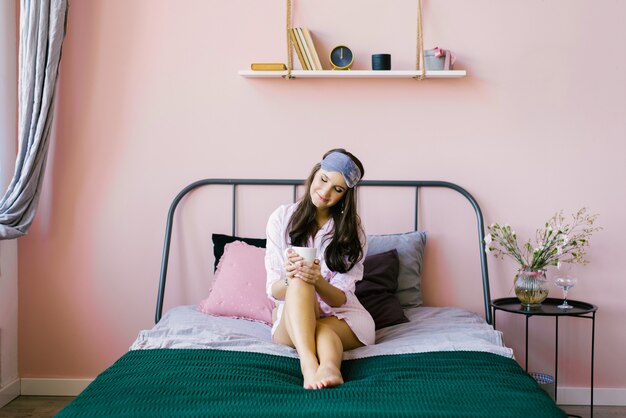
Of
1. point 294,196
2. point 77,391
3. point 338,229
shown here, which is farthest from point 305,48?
point 77,391

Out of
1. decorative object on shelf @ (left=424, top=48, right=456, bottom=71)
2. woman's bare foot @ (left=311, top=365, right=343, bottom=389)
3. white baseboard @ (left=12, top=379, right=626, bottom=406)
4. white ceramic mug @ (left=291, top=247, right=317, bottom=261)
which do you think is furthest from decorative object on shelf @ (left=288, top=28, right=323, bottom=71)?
white baseboard @ (left=12, top=379, right=626, bottom=406)

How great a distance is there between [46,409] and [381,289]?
153 cm

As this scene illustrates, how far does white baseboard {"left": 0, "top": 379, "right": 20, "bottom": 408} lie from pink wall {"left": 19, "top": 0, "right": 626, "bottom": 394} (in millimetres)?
323

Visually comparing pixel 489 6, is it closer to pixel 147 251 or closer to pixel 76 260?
pixel 147 251

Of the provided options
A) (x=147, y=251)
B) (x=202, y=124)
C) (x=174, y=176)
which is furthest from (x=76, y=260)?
(x=202, y=124)

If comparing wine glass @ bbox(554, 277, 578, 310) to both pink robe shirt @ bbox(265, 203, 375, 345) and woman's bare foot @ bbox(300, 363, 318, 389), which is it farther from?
woman's bare foot @ bbox(300, 363, 318, 389)

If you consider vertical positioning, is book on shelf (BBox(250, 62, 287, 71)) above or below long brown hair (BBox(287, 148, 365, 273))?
above

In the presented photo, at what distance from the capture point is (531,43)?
3299 mm

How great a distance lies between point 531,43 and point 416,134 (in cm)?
64

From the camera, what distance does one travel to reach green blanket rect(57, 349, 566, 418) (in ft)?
6.24

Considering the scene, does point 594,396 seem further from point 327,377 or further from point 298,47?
point 298,47

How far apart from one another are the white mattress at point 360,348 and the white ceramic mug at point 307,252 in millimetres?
355

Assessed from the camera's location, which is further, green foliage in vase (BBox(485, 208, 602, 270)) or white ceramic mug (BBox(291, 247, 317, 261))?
green foliage in vase (BBox(485, 208, 602, 270))

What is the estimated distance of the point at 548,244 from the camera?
3.12 metres
